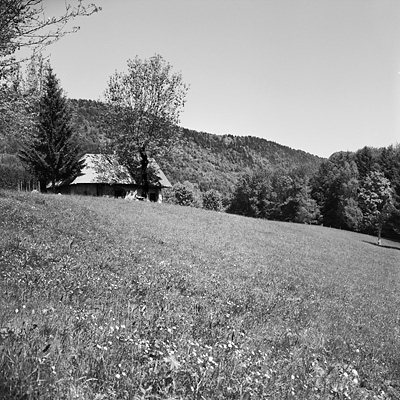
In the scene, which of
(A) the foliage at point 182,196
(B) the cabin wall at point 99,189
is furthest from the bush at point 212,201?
(B) the cabin wall at point 99,189

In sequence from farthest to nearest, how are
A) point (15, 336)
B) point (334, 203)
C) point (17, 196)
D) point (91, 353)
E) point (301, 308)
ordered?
point (334, 203) < point (17, 196) < point (301, 308) < point (91, 353) < point (15, 336)

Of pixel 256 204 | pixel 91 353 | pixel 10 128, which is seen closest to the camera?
pixel 91 353

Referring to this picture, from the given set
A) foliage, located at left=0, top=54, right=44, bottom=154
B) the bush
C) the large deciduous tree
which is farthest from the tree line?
foliage, located at left=0, top=54, right=44, bottom=154

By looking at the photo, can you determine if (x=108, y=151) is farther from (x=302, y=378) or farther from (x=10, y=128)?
(x=302, y=378)

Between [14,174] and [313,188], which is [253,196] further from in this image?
[14,174]

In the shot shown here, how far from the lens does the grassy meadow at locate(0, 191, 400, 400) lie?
3695 mm

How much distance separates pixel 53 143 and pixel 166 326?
159 ft

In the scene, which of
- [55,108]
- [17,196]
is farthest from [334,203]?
[17,196]

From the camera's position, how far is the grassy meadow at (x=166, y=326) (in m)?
3.70

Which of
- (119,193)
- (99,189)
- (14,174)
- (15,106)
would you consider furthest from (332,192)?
(15,106)

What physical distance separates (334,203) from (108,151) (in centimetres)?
6552

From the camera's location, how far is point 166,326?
5.75 metres

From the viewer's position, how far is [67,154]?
50.3m

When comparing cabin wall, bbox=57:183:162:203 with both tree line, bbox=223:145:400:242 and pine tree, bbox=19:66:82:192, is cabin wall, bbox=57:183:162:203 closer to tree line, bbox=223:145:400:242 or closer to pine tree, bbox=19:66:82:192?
pine tree, bbox=19:66:82:192
